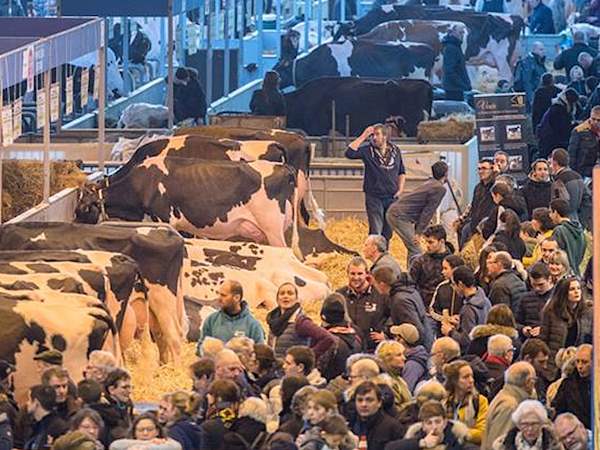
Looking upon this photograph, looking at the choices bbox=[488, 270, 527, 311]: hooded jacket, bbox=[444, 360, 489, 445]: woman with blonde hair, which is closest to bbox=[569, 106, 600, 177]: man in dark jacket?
bbox=[488, 270, 527, 311]: hooded jacket

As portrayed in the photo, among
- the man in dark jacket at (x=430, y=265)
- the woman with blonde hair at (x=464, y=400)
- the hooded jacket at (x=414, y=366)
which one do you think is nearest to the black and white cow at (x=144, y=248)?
the man in dark jacket at (x=430, y=265)

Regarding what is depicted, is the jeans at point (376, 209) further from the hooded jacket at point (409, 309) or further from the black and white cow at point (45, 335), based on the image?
the black and white cow at point (45, 335)

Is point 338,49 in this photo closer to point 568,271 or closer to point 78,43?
point 78,43

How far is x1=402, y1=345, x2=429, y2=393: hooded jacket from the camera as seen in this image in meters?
13.7

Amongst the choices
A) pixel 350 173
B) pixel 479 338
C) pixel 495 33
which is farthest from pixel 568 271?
pixel 495 33

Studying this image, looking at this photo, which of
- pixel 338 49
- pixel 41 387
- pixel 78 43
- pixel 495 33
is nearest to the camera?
pixel 41 387

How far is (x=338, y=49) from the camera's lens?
33.1 meters

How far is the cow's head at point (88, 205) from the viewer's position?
62.5 feet

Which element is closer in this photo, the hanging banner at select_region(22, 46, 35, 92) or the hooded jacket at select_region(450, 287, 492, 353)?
the hooded jacket at select_region(450, 287, 492, 353)

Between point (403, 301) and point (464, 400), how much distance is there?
80.6 inches

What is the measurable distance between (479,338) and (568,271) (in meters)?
1.98

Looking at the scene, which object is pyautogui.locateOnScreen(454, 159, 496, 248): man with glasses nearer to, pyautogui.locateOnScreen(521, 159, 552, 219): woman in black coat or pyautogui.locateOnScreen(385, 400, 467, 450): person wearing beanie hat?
pyautogui.locateOnScreen(521, 159, 552, 219): woman in black coat

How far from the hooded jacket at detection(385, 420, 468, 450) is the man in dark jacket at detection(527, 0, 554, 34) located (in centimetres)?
2764

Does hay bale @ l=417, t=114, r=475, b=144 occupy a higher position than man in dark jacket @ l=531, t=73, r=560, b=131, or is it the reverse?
hay bale @ l=417, t=114, r=475, b=144
